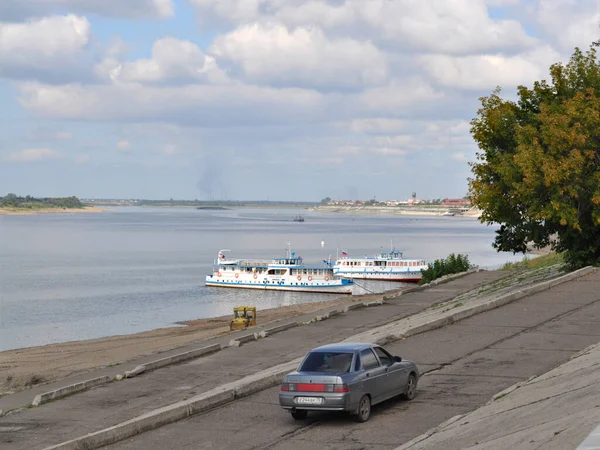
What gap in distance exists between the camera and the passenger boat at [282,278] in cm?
8856

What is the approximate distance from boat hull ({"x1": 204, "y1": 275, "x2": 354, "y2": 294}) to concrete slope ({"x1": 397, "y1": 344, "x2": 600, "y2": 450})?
69834 millimetres

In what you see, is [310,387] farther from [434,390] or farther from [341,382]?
[434,390]

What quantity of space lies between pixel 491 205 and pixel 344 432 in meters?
25.9

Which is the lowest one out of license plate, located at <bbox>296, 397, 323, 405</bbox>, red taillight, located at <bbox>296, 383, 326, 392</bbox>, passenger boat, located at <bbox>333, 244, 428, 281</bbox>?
passenger boat, located at <bbox>333, 244, 428, 281</bbox>

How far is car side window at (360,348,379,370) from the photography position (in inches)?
649

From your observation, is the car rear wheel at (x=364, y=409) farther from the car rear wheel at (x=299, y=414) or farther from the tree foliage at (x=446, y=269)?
the tree foliage at (x=446, y=269)

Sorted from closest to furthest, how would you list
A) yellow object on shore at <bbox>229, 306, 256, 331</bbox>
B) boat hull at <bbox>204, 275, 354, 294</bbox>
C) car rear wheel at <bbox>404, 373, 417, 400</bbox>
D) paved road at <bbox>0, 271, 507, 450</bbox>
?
1. paved road at <bbox>0, 271, 507, 450</bbox>
2. car rear wheel at <bbox>404, 373, 417, 400</bbox>
3. yellow object on shore at <bbox>229, 306, 256, 331</bbox>
4. boat hull at <bbox>204, 275, 354, 294</bbox>

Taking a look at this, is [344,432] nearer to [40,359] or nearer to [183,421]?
[183,421]

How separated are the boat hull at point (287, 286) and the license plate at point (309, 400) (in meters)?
71.9

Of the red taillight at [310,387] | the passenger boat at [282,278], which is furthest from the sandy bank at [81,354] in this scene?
the passenger boat at [282,278]

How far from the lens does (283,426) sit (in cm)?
1622

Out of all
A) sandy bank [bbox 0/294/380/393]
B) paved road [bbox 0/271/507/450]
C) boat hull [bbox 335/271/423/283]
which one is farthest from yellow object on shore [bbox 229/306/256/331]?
boat hull [bbox 335/271/423/283]

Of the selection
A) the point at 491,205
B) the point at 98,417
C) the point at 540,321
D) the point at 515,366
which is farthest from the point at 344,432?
the point at 491,205

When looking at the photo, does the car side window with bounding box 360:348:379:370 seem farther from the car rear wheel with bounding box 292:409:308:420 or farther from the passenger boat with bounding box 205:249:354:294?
the passenger boat with bounding box 205:249:354:294
